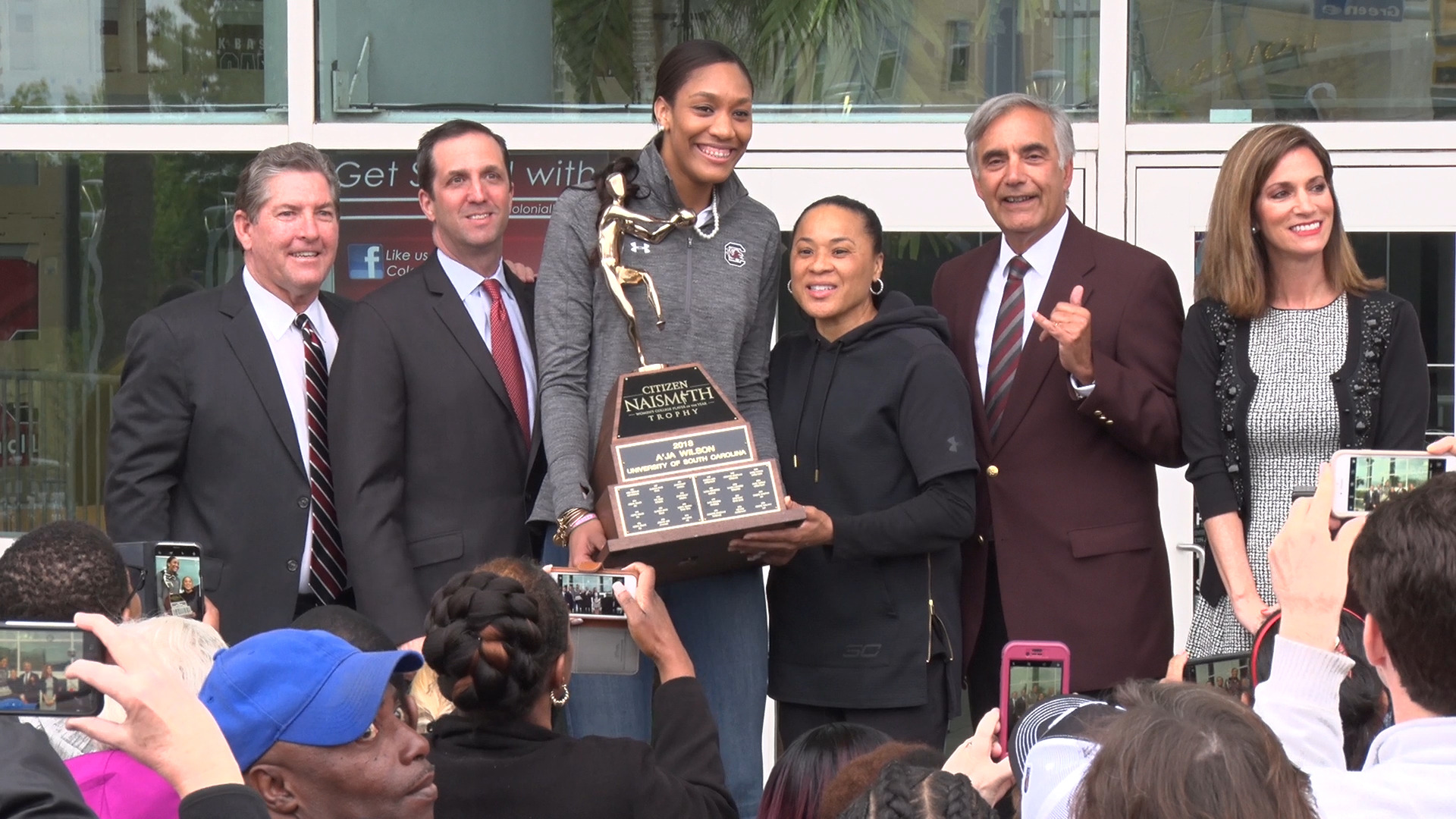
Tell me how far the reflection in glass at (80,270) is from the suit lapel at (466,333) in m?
1.88

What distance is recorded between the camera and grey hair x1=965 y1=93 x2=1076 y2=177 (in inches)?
157

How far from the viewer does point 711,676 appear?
3756 millimetres

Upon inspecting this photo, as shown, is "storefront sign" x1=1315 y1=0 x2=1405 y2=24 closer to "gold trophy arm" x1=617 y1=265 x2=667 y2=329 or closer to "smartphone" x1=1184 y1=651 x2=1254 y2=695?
"gold trophy arm" x1=617 y1=265 x2=667 y2=329

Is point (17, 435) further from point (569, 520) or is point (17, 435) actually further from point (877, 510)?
point (877, 510)

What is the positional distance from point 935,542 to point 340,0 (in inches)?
120

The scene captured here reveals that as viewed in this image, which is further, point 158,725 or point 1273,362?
point 1273,362

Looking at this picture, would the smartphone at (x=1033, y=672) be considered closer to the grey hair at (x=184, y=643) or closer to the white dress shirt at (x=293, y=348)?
the grey hair at (x=184, y=643)

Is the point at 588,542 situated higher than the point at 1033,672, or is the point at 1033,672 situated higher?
the point at 588,542

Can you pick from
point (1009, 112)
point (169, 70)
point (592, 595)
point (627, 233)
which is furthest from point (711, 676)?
point (169, 70)

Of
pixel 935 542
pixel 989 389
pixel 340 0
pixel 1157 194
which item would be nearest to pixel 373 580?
pixel 935 542

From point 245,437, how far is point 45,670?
1986mm

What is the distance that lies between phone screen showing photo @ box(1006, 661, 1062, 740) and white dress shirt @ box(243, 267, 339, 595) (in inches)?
73.6

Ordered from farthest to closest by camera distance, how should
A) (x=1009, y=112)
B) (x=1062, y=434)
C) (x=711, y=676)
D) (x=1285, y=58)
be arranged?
(x=1285, y=58) < (x=1009, y=112) < (x=1062, y=434) < (x=711, y=676)

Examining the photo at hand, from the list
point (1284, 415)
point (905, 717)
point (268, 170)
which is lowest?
point (905, 717)
